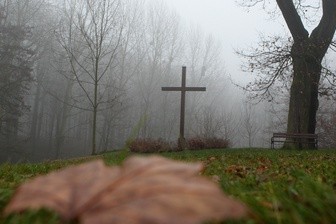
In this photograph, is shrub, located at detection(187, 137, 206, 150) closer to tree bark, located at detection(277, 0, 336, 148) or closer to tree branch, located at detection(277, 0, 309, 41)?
tree bark, located at detection(277, 0, 336, 148)

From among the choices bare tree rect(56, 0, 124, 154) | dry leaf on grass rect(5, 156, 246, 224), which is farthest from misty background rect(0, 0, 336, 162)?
dry leaf on grass rect(5, 156, 246, 224)

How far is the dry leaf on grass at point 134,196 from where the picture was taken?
0.42 metres

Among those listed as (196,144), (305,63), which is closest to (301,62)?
(305,63)

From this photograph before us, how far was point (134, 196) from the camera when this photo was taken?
472mm

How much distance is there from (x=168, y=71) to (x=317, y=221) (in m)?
43.6

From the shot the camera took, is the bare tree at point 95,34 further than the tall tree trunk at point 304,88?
Yes

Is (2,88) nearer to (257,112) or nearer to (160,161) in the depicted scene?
(160,161)

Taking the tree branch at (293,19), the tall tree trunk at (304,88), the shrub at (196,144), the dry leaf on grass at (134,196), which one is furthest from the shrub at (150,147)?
the dry leaf on grass at (134,196)

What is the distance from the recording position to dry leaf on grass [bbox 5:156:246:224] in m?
0.42

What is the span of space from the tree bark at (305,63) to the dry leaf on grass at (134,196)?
13.4 m

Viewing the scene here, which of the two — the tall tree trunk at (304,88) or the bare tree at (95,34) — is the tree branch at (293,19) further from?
the bare tree at (95,34)

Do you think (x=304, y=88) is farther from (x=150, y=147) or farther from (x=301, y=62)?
(x=150, y=147)

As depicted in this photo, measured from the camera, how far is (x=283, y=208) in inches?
39.8

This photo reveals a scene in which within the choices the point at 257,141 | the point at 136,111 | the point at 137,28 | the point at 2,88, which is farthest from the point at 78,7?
the point at 257,141
